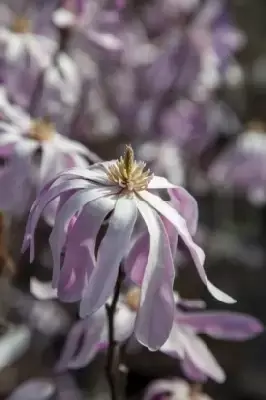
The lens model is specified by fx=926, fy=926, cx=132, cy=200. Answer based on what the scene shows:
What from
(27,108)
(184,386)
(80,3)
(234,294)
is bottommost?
(234,294)

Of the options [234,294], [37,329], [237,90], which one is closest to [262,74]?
[237,90]

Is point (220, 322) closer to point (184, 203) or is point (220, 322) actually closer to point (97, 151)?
point (184, 203)

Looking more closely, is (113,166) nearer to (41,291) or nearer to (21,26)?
(41,291)

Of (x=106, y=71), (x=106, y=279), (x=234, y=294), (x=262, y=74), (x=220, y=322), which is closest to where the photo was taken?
(x=106, y=279)

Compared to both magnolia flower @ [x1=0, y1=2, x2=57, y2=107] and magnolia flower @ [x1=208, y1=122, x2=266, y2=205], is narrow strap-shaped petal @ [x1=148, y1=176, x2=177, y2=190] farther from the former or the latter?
magnolia flower @ [x1=208, y1=122, x2=266, y2=205]

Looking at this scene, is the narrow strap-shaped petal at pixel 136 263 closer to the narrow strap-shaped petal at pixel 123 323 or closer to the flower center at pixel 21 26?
the narrow strap-shaped petal at pixel 123 323

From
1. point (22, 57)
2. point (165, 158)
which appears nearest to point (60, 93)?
point (22, 57)
